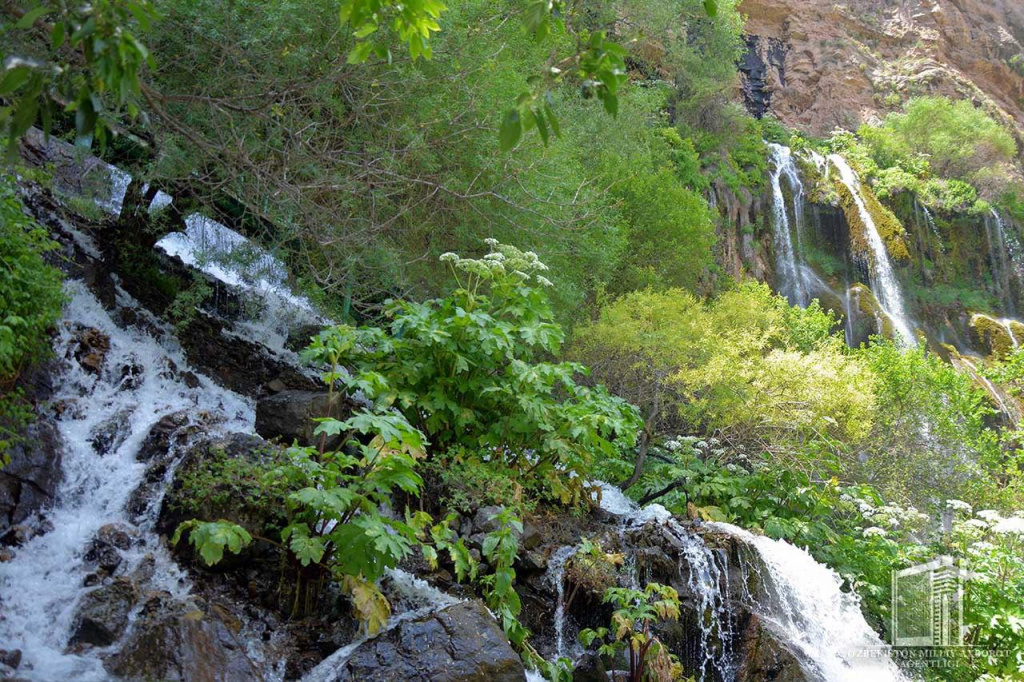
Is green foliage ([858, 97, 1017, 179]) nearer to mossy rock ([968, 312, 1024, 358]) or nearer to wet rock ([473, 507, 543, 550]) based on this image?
mossy rock ([968, 312, 1024, 358])

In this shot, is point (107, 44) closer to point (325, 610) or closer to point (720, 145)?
point (325, 610)

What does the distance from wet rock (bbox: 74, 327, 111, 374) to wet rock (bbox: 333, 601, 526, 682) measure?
443 cm

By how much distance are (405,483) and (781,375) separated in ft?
22.5

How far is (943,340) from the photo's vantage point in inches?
A: 867

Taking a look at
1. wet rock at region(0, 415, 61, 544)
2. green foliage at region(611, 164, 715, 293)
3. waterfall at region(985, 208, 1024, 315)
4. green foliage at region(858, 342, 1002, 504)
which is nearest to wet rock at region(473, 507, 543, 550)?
wet rock at region(0, 415, 61, 544)

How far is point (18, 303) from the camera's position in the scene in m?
6.24

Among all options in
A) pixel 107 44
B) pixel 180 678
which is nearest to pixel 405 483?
pixel 180 678

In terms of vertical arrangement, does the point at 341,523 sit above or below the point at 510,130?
below

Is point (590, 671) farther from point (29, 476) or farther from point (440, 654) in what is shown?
point (29, 476)

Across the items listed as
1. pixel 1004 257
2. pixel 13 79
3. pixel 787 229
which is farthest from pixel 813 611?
pixel 1004 257

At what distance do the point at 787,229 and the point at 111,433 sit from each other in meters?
19.6

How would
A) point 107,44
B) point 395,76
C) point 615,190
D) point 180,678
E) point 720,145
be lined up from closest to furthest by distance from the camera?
point 107,44 → point 180,678 → point 395,76 → point 615,190 → point 720,145

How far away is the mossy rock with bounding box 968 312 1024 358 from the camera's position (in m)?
21.3

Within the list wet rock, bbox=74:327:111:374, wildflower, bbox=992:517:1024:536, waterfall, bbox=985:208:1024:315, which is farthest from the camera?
waterfall, bbox=985:208:1024:315
